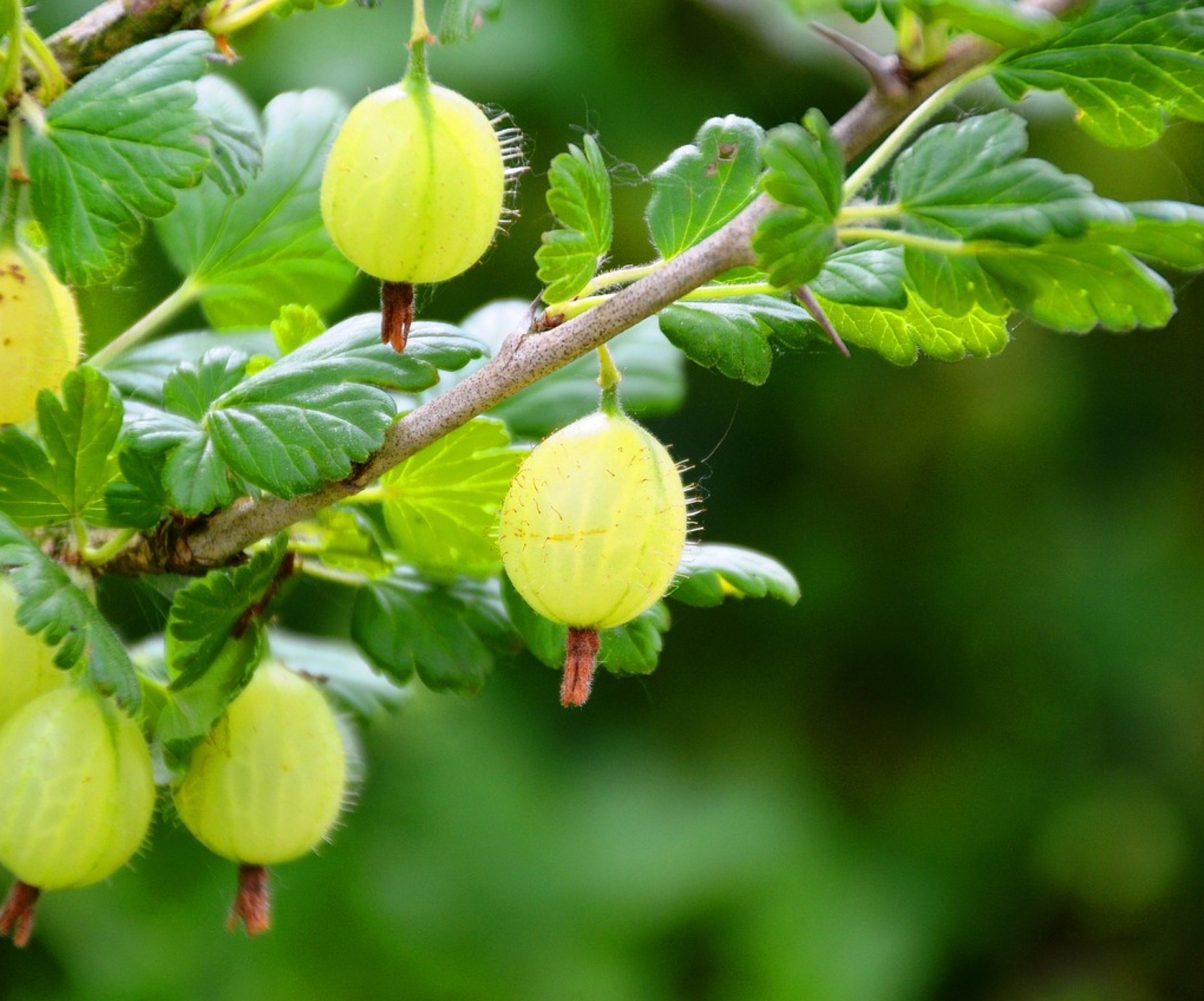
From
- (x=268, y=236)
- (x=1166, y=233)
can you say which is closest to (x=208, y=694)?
(x=268, y=236)

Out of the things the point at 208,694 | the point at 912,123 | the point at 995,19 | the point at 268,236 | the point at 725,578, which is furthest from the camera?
the point at 268,236

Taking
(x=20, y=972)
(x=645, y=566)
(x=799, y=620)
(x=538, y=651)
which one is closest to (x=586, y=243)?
(x=645, y=566)

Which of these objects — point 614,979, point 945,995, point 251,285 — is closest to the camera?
point 251,285

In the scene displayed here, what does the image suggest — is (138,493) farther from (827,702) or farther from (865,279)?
(827,702)

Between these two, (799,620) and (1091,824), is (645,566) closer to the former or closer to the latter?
(799,620)

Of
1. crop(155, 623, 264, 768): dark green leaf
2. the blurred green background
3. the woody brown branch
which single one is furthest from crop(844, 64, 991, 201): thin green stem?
the blurred green background

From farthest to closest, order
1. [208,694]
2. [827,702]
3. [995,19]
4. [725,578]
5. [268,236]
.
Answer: [827,702] → [268,236] → [725,578] → [208,694] → [995,19]

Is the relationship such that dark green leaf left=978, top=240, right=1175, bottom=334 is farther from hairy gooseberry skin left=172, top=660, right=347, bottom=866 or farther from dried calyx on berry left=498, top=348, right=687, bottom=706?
hairy gooseberry skin left=172, top=660, right=347, bottom=866
